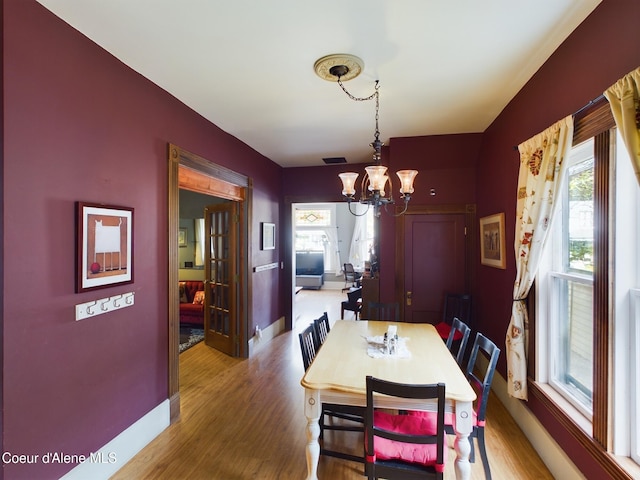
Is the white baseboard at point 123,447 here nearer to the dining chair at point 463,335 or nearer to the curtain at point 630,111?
the dining chair at point 463,335

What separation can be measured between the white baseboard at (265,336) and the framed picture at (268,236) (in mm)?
1289

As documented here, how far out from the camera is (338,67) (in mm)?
2254

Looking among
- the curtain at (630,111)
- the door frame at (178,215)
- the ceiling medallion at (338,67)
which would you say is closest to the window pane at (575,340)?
the curtain at (630,111)

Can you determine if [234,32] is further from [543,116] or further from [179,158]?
[543,116]

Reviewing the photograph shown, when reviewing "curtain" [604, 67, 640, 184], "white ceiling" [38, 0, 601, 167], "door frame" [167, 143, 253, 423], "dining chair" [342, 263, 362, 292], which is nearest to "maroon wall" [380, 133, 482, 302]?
"white ceiling" [38, 0, 601, 167]

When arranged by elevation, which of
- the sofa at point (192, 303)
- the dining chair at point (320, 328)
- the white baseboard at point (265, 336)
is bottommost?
the white baseboard at point (265, 336)

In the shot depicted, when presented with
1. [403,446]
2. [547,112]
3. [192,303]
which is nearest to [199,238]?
[192,303]

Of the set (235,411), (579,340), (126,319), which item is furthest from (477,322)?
(126,319)

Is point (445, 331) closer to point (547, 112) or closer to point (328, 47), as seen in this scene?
point (547, 112)

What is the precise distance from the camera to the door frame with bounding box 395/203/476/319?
387 cm

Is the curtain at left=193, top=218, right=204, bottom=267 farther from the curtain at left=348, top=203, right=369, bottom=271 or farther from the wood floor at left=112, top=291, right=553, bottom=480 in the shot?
the curtain at left=348, top=203, right=369, bottom=271

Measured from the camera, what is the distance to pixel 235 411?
2.91m

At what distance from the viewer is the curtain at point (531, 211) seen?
1968 mm

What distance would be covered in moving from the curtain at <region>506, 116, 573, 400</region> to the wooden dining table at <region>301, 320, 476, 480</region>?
1.96 feet
